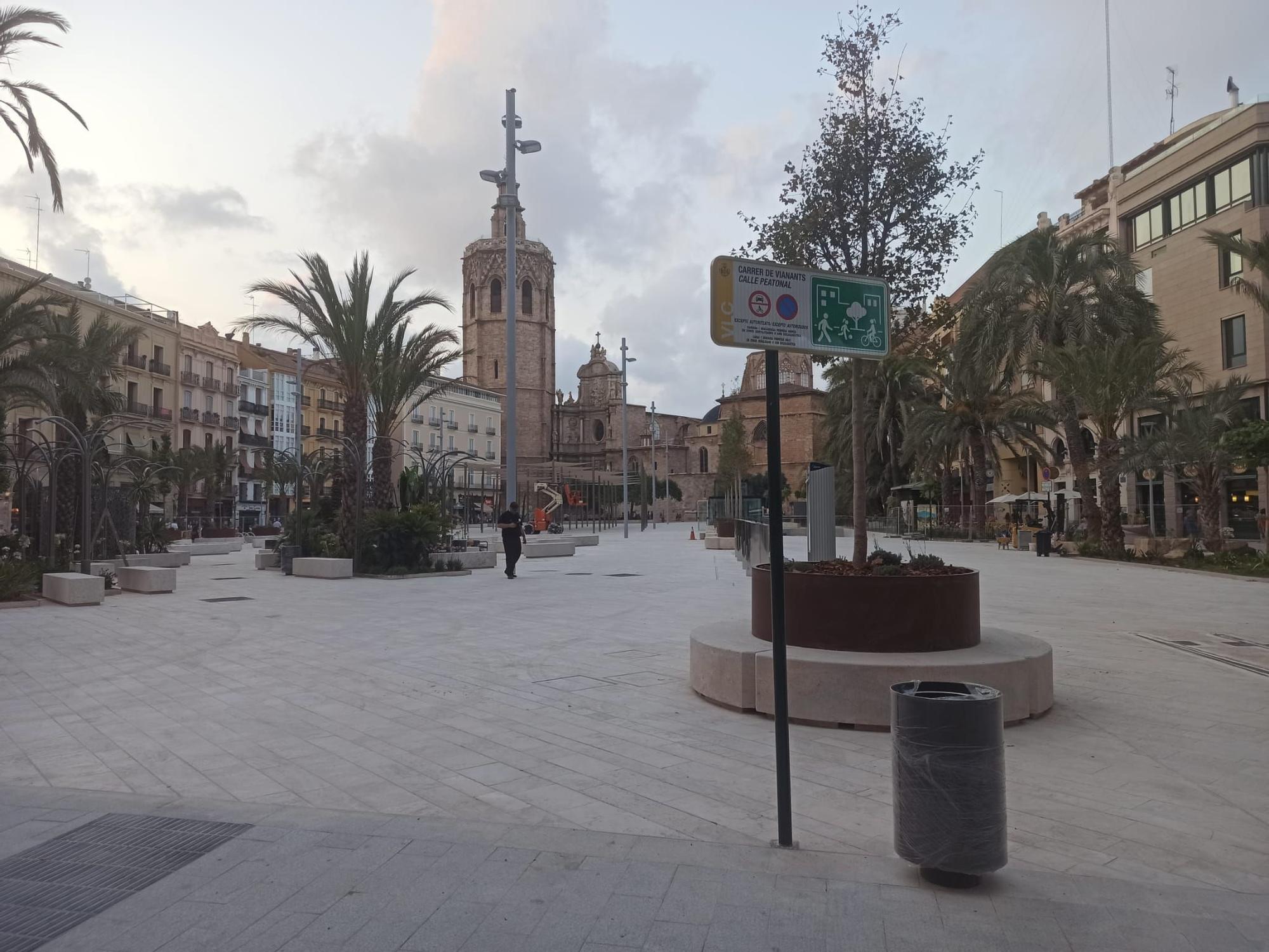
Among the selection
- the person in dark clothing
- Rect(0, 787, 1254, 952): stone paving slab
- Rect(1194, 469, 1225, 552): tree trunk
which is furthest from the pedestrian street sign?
Rect(1194, 469, 1225, 552): tree trunk

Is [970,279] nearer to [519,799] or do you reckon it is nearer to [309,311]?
[309,311]

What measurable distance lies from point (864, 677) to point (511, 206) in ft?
58.8

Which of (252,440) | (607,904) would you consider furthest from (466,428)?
(607,904)

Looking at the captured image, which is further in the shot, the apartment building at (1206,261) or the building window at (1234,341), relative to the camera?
the building window at (1234,341)

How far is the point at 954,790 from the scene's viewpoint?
2.94m

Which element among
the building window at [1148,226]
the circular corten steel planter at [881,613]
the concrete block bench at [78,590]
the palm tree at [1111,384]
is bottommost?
the concrete block bench at [78,590]

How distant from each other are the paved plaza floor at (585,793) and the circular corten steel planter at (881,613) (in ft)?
2.10

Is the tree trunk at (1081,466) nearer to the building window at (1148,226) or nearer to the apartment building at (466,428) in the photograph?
the building window at (1148,226)

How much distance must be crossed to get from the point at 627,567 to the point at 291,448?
1914 inches

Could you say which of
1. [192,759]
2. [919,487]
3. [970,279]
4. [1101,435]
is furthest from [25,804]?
[970,279]

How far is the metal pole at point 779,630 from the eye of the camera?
328 centimetres

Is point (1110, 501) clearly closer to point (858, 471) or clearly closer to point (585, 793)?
point (858, 471)

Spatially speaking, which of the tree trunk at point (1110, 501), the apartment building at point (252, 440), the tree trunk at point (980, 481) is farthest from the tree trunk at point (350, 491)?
the apartment building at point (252, 440)

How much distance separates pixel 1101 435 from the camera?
75.0ft
